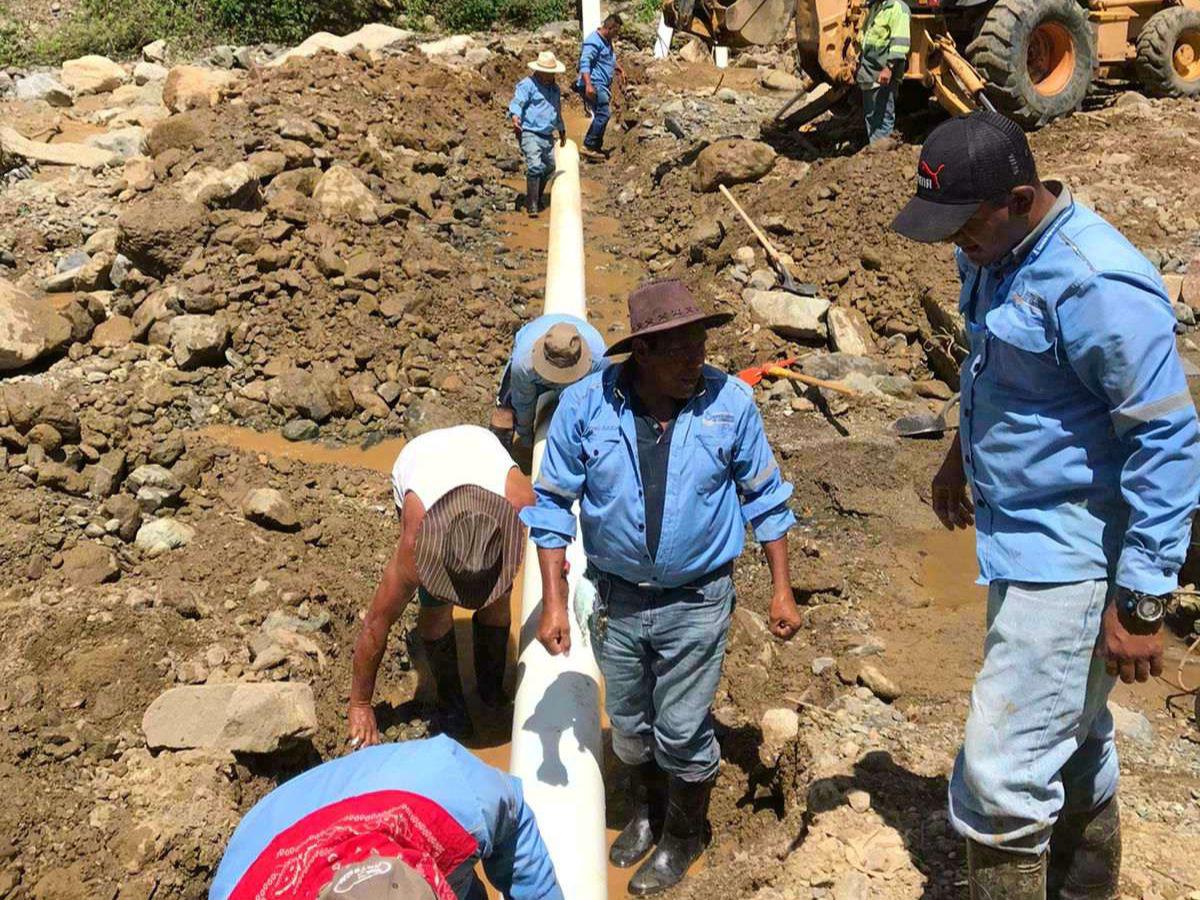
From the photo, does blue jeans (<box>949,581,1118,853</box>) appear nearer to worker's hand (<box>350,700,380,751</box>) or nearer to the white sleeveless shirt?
the white sleeveless shirt

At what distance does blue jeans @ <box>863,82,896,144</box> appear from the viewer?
9.17 m

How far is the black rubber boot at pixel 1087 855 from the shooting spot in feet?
8.53

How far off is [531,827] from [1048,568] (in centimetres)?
123

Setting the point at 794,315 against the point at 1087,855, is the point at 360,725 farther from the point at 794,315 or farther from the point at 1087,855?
the point at 794,315

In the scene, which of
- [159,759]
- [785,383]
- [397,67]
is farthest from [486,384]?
[397,67]

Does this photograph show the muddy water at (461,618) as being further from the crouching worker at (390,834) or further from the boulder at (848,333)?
the boulder at (848,333)

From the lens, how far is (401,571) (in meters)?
3.42

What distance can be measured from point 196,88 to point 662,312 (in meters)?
9.13

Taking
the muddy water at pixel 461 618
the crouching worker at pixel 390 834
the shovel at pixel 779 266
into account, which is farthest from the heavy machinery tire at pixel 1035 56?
the crouching worker at pixel 390 834

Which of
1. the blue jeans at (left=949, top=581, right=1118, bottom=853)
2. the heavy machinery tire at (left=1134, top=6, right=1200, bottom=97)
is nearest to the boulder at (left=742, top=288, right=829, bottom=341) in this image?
the blue jeans at (left=949, top=581, right=1118, bottom=853)

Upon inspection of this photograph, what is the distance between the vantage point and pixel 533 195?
9766 millimetres

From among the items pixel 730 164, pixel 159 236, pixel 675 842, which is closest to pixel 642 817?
pixel 675 842

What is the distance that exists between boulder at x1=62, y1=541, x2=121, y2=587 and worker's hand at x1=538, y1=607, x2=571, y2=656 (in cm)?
239

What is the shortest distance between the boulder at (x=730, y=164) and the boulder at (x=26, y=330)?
5427 millimetres
